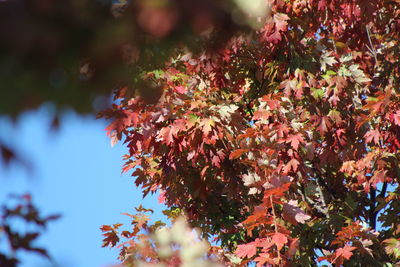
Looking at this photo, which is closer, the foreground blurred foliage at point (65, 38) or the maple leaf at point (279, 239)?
the foreground blurred foliage at point (65, 38)

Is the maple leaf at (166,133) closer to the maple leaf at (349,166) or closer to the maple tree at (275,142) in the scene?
the maple tree at (275,142)

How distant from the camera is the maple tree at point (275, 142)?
5.54 meters

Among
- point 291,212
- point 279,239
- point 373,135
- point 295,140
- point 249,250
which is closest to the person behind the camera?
point 279,239

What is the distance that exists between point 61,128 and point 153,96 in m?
0.52

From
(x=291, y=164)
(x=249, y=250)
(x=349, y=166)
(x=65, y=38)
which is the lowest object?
(x=65, y=38)

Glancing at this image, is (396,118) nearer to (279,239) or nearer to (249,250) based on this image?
(279,239)

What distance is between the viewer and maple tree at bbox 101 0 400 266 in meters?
5.54

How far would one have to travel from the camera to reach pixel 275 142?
5.67 meters

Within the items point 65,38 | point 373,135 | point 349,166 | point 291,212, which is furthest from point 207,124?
point 65,38

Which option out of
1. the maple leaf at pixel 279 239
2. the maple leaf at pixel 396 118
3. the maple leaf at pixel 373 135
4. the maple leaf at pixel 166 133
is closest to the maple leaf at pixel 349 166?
the maple leaf at pixel 373 135

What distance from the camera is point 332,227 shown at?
6.68 meters

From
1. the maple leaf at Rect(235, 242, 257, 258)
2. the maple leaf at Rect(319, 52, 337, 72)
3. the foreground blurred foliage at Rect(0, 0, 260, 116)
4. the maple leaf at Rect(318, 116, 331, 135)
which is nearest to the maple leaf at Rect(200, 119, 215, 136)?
the maple leaf at Rect(235, 242, 257, 258)

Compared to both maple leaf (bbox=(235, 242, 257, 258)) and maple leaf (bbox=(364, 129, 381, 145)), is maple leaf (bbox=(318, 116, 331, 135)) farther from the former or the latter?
maple leaf (bbox=(235, 242, 257, 258))

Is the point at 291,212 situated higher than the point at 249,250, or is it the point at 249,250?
the point at 291,212
